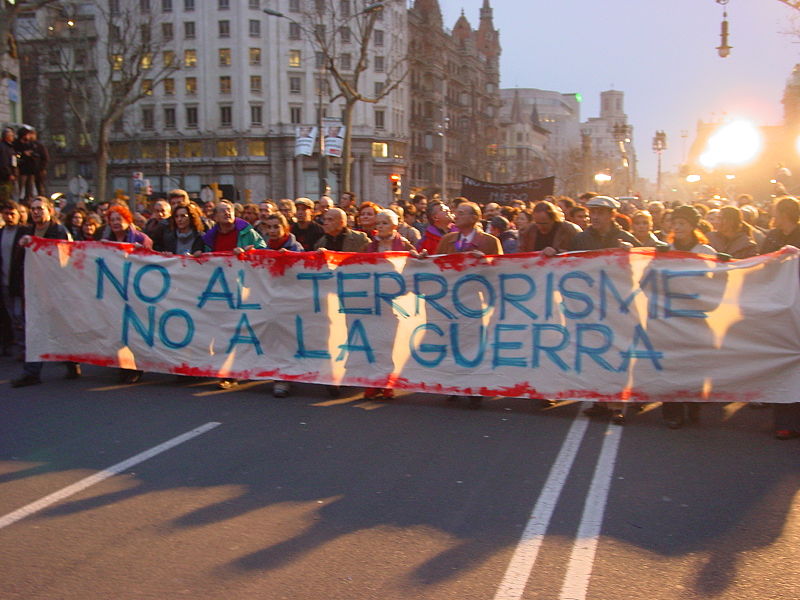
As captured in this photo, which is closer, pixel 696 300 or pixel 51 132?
pixel 696 300

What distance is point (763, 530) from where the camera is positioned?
496 centimetres

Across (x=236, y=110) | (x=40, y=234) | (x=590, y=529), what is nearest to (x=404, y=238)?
(x=40, y=234)

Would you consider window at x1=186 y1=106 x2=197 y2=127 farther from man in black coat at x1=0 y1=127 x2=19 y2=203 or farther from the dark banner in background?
man in black coat at x1=0 y1=127 x2=19 y2=203

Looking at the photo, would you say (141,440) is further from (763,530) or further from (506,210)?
(506,210)

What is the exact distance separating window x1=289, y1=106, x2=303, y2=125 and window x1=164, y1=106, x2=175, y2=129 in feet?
35.9

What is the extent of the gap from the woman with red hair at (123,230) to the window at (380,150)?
248 feet

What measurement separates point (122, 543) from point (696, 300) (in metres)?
5.01

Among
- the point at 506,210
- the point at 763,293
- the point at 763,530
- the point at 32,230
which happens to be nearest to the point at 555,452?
the point at 763,530

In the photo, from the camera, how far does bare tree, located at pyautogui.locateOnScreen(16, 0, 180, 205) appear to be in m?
36.7

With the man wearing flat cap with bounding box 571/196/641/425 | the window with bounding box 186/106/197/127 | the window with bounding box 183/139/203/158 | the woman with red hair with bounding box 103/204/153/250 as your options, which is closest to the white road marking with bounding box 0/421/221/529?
the woman with red hair with bounding box 103/204/153/250

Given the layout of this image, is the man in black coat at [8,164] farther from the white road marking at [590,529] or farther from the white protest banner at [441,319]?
the white road marking at [590,529]

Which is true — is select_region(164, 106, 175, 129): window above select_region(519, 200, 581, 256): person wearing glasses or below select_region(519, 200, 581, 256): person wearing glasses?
above

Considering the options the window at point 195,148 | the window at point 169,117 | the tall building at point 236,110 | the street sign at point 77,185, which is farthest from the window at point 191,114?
the street sign at point 77,185

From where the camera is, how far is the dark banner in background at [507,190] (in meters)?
20.1
